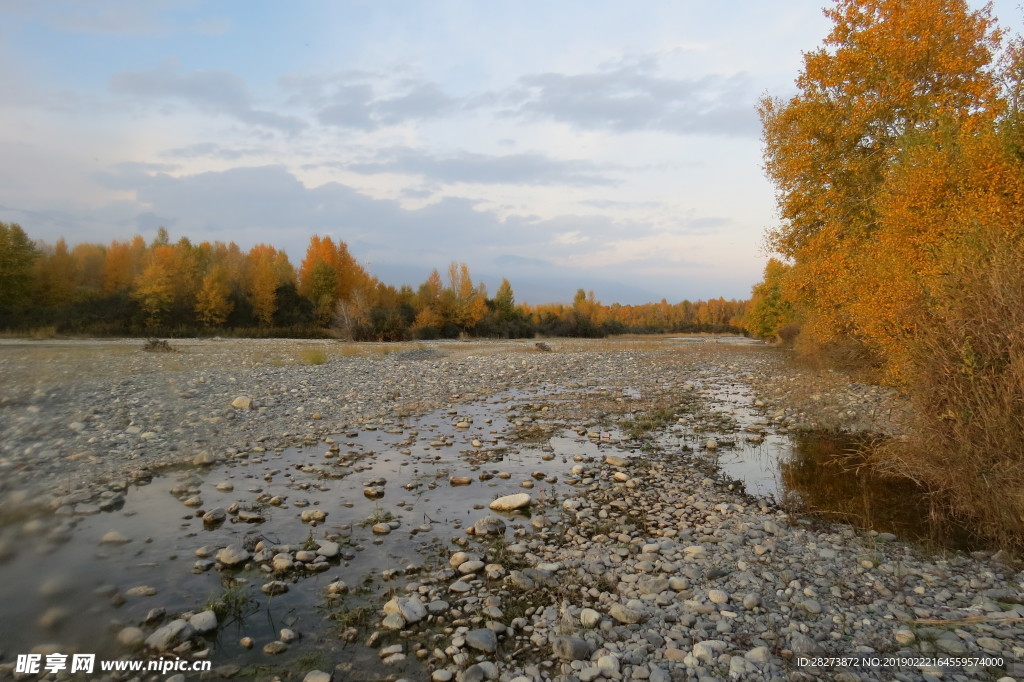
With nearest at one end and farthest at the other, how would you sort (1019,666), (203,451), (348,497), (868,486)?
(1019,666) → (348,497) → (868,486) → (203,451)

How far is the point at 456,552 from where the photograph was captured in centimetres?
638

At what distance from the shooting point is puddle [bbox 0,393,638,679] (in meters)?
4.68

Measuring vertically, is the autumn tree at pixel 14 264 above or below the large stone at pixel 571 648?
above

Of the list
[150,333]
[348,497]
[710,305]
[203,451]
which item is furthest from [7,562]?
[710,305]

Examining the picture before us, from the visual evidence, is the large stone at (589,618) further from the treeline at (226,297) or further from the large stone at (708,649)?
the treeline at (226,297)

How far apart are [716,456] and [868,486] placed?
2791mm

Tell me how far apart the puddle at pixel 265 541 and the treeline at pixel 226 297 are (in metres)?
48.9

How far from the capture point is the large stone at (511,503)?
7973 millimetres

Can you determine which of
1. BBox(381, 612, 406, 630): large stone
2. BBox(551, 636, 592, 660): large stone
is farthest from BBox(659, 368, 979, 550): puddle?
BBox(381, 612, 406, 630): large stone

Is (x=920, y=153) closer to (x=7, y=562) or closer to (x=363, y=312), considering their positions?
(x=7, y=562)

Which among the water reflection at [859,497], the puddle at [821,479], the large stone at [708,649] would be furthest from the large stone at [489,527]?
the water reflection at [859,497]

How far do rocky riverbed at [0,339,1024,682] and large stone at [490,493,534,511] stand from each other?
44 millimetres

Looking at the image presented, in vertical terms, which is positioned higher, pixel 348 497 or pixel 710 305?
pixel 710 305

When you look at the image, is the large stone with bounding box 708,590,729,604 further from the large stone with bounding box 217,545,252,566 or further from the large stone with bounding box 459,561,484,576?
the large stone with bounding box 217,545,252,566
